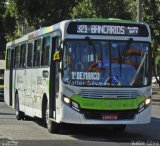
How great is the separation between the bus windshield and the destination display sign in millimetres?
254

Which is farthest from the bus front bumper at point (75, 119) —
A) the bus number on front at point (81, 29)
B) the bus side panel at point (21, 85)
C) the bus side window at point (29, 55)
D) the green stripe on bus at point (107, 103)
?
the bus side panel at point (21, 85)

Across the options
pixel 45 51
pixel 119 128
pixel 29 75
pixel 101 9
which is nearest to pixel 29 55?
Result: pixel 29 75

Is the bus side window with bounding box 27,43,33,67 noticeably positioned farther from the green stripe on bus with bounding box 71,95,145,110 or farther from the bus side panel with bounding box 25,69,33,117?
the green stripe on bus with bounding box 71,95,145,110

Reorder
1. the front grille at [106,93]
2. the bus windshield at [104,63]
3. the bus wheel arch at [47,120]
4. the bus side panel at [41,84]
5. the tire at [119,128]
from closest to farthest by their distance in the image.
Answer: the front grille at [106,93] < the bus windshield at [104,63] < the bus wheel arch at [47,120] < the bus side panel at [41,84] < the tire at [119,128]

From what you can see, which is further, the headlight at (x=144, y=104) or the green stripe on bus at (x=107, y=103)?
the headlight at (x=144, y=104)

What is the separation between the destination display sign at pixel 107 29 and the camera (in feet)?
50.7

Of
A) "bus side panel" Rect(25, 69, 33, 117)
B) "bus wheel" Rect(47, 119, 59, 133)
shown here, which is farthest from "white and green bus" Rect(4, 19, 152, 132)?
"bus side panel" Rect(25, 69, 33, 117)

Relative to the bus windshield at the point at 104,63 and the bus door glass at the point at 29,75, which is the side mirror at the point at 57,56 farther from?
the bus door glass at the point at 29,75

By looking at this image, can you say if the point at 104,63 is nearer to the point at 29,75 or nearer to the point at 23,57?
the point at 29,75

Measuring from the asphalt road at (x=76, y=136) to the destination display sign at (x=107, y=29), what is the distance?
112 inches

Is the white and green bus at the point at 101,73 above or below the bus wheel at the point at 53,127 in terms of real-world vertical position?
above

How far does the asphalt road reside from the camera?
14164 mm

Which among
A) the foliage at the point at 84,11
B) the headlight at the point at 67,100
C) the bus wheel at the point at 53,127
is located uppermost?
the foliage at the point at 84,11

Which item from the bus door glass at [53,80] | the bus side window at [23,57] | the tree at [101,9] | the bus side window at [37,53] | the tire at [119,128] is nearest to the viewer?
the bus door glass at [53,80]
